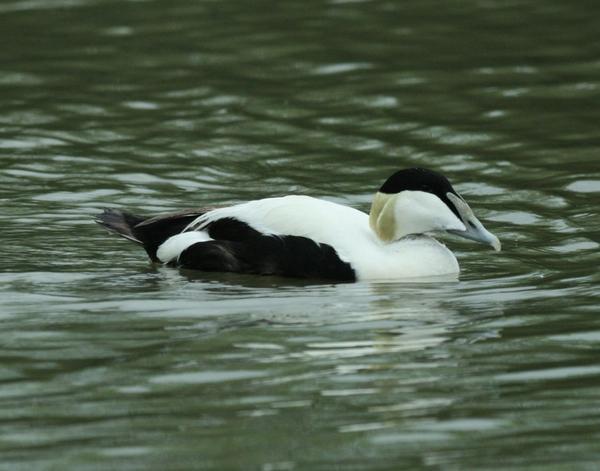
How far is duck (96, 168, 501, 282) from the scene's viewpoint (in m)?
9.41

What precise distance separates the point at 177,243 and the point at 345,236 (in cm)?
113

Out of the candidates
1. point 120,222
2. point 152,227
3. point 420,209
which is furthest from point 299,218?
point 120,222

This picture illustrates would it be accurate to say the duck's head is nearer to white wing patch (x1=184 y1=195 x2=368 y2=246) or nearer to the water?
white wing patch (x1=184 y1=195 x2=368 y2=246)

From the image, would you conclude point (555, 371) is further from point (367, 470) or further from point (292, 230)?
point (292, 230)

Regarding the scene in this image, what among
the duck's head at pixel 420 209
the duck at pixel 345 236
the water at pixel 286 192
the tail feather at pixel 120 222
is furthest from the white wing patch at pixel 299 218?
the tail feather at pixel 120 222

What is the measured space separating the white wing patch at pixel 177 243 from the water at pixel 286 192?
157 mm

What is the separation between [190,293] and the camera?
9055mm

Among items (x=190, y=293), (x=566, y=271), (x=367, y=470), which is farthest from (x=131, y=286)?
(x=367, y=470)

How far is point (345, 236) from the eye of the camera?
9.48 m

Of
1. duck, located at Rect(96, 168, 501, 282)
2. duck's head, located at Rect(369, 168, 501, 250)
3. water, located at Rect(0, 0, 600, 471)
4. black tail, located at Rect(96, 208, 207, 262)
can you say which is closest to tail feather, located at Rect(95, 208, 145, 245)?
black tail, located at Rect(96, 208, 207, 262)

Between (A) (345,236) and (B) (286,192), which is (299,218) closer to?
(A) (345,236)

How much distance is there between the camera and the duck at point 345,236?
30.9 feet

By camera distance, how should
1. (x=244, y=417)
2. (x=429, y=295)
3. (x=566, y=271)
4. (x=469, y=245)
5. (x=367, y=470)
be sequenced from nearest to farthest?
(x=367, y=470), (x=244, y=417), (x=429, y=295), (x=566, y=271), (x=469, y=245)

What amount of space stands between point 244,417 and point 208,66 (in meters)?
10.4
